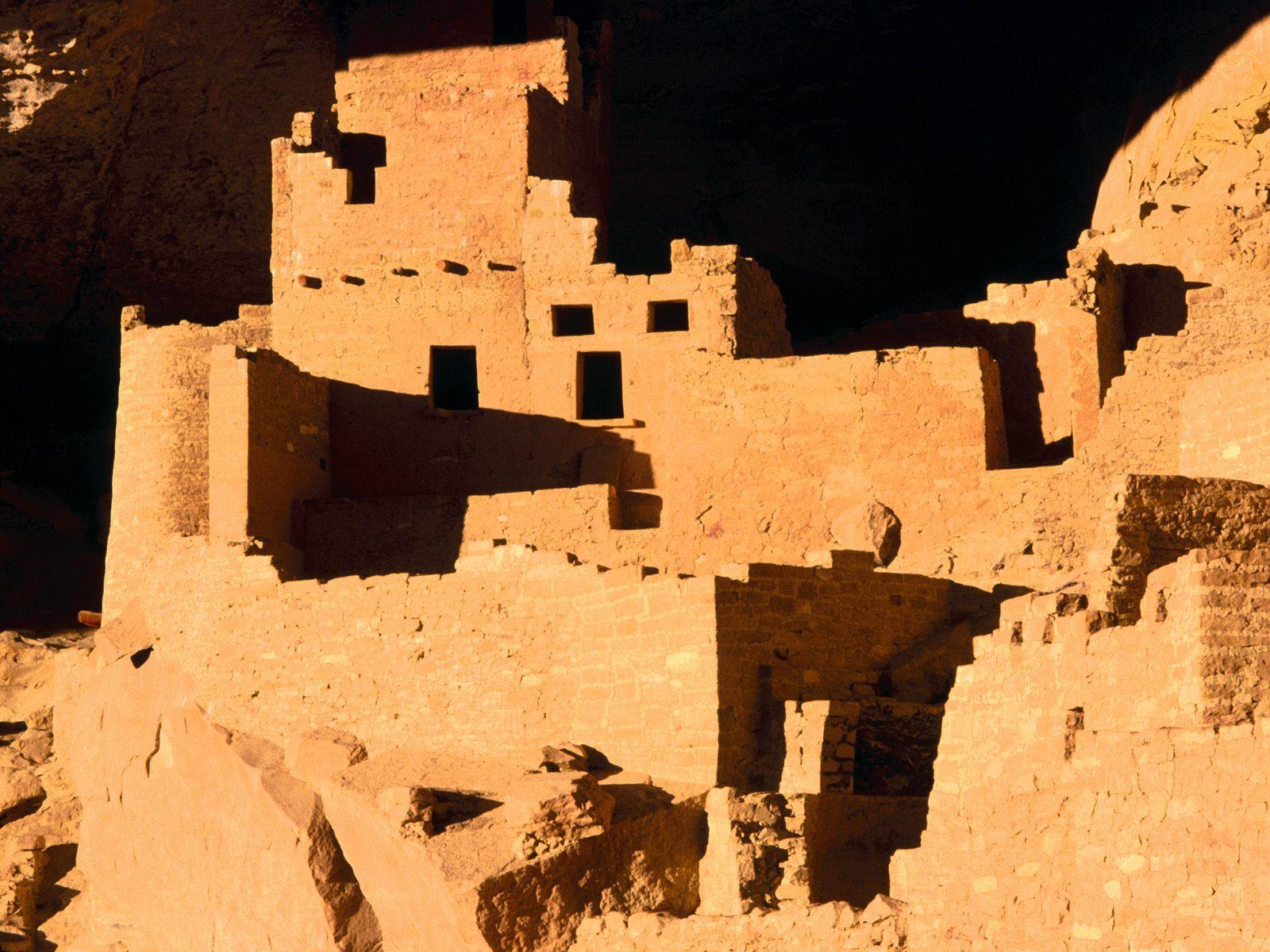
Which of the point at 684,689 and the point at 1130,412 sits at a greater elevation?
the point at 1130,412

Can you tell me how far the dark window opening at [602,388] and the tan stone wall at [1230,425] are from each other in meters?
9.11

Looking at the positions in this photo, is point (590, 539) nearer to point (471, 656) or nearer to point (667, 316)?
point (471, 656)

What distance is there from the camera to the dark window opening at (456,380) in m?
26.3

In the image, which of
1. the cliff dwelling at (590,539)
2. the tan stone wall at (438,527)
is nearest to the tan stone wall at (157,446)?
the cliff dwelling at (590,539)

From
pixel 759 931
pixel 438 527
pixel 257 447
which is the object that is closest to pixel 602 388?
pixel 438 527

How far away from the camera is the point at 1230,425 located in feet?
58.2

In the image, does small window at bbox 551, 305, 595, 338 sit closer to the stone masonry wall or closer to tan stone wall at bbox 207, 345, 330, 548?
tan stone wall at bbox 207, 345, 330, 548

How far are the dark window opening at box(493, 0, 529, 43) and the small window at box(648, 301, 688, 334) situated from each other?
10.2ft

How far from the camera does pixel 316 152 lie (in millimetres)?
23953

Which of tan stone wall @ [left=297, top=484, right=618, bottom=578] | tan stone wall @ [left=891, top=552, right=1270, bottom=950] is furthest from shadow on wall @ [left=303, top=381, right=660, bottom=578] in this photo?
tan stone wall @ [left=891, top=552, right=1270, bottom=950]

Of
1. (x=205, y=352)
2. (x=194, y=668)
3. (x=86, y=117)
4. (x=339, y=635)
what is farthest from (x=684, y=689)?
(x=86, y=117)

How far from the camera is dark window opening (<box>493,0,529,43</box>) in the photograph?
25.0 meters

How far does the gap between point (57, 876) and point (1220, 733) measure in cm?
1106

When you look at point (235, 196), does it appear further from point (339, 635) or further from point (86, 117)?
point (339, 635)
